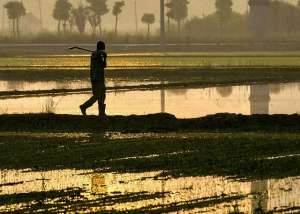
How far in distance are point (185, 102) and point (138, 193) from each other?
17.8 metres

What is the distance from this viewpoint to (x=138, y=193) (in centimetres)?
1293

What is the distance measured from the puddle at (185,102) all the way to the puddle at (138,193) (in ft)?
38.3

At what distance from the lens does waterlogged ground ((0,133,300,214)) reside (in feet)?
39.7

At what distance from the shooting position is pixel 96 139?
19.4m

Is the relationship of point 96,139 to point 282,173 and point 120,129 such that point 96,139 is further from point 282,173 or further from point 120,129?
point 282,173

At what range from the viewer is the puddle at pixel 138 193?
11844mm

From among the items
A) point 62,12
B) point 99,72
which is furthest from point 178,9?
point 99,72

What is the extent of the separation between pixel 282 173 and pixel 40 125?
8.97 m

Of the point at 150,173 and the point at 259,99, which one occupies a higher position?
the point at 150,173

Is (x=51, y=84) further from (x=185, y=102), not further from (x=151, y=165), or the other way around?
(x=151, y=165)

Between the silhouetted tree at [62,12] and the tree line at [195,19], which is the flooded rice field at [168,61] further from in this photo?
the silhouetted tree at [62,12]

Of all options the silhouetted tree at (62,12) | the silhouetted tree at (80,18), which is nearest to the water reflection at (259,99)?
the silhouetted tree at (80,18)

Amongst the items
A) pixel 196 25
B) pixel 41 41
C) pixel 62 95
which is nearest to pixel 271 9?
pixel 196 25

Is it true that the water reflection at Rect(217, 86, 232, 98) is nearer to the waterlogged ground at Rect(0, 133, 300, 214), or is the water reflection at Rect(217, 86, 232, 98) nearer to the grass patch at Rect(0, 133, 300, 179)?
the waterlogged ground at Rect(0, 133, 300, 214)
